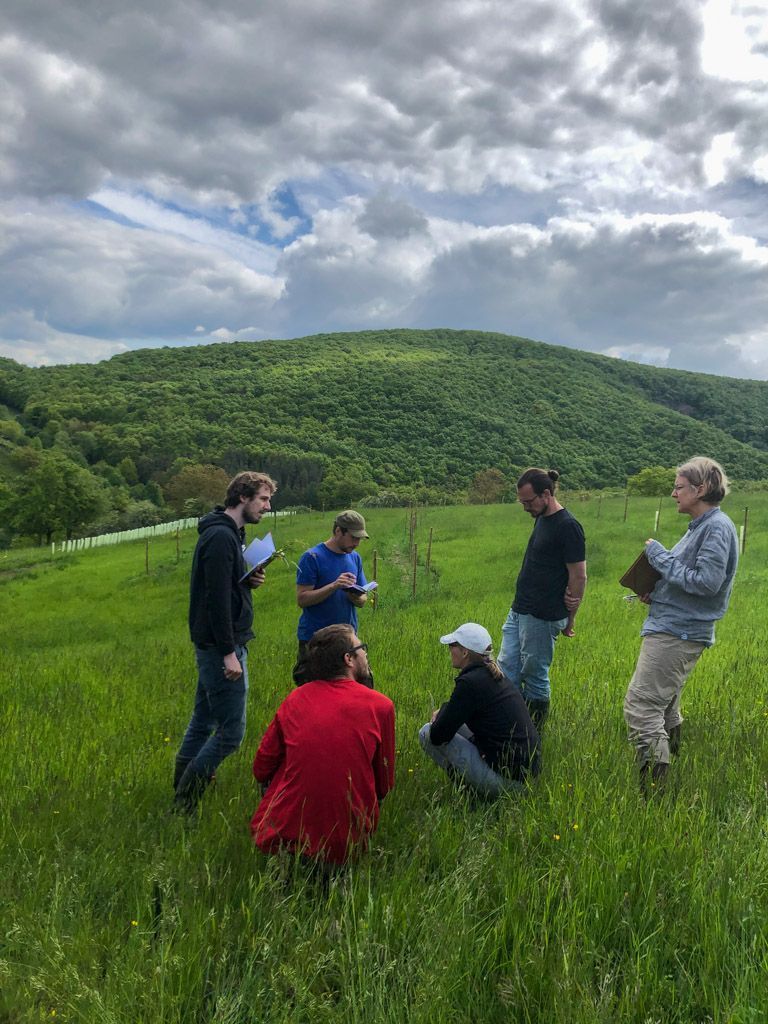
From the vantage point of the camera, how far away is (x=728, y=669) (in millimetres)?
6609

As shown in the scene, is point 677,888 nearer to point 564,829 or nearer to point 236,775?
point 564,829

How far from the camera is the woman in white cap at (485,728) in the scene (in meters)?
3.42

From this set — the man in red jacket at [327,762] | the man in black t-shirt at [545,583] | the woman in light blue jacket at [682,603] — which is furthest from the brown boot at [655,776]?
the man in red jacket at [327,762]

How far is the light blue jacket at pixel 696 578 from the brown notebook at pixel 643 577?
66 mm

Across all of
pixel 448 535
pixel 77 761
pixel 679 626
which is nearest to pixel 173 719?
pixel 77 761

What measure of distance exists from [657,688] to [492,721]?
1202 millimetres

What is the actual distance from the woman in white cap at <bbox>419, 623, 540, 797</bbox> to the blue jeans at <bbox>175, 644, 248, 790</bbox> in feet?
4.11

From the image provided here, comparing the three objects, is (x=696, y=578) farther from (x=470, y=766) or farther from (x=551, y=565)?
(x=470, y=766)

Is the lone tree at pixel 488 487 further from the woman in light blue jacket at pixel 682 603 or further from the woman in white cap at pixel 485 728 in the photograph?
the woman in white cap at pixel 485 728

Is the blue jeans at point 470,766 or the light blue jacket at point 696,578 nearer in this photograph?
the blue jeans at point 470,766

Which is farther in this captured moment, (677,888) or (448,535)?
(448,535)

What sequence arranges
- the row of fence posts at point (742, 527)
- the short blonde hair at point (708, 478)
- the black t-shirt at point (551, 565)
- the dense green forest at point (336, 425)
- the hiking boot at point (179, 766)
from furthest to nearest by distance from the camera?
the dense green forest at point (336, 425), the row of fence posts at point (742, 527), the black t-shirt at point (551, 565), the hiking boot at point (179, 766), the short blonde hair at point (708, 478)

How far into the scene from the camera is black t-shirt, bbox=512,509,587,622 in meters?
4.79

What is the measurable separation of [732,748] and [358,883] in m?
2.94
